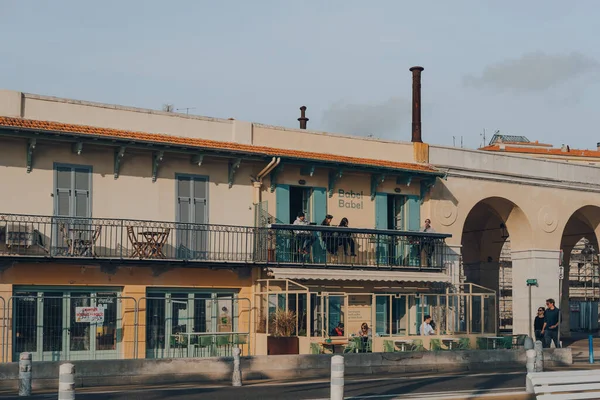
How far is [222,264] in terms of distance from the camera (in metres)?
29.4

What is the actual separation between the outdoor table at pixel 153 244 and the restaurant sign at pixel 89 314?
6.62 feet

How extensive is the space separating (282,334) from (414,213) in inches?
307

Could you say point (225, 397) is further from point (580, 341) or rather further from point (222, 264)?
point (580, 341)

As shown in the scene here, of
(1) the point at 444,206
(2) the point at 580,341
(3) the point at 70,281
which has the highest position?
(1) the point at 444,206

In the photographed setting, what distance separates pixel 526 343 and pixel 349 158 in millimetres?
8160

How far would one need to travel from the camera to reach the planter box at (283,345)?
2847 centimetres

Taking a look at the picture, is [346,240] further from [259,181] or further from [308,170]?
[259,181]

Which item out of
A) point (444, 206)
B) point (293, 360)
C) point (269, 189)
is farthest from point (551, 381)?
point (444, 206)

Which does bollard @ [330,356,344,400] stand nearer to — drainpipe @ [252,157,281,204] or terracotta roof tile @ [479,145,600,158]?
drainpipe @ [252,157,281,204]

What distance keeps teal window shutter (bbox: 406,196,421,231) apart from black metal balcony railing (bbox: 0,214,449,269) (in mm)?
945

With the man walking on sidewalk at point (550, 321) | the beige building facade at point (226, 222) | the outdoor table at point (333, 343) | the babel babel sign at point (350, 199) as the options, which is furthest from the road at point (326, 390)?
the babel babel sign at point (350, 199)

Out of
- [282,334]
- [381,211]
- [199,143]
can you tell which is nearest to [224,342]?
[282,334]

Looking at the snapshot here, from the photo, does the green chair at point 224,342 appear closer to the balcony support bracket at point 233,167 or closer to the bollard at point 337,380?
the balcony support bracket at point 233,167

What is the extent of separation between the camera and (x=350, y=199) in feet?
109
